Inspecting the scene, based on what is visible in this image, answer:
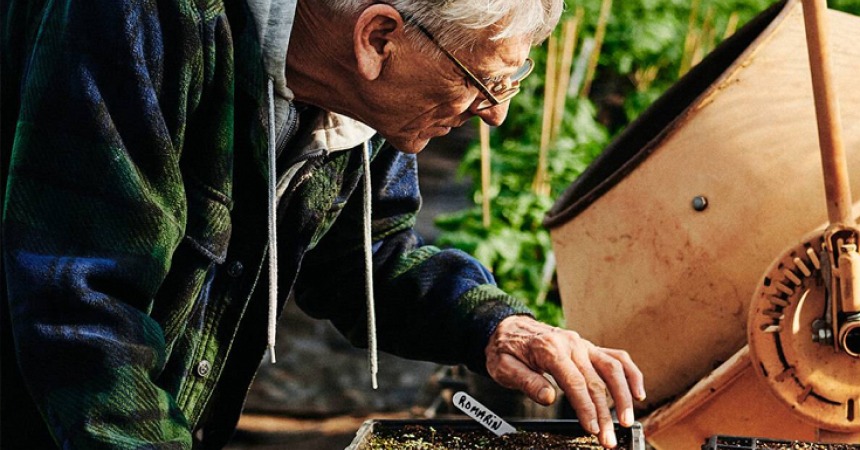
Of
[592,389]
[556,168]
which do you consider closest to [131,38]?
[592,389]

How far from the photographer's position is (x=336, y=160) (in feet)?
5.33

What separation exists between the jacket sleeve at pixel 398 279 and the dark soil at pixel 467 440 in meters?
0.19

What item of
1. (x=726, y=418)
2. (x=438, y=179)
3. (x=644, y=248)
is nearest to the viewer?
(x=726, y=418)

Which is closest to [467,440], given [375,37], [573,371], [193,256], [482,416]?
[482,416]

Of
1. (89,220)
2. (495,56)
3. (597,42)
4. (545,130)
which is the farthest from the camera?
(597,42)

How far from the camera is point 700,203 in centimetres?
184

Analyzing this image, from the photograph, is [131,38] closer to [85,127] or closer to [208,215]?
[85,127]

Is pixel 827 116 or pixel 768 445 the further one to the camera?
pixel 827 116

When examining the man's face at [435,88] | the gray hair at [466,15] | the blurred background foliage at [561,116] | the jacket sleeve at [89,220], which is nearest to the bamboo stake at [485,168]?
the blurred background foliage at [561,116]

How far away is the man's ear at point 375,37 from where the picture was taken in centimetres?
140

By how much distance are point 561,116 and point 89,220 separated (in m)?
3.21

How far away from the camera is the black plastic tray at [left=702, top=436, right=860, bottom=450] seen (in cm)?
138

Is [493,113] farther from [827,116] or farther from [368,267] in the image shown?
[827,116]

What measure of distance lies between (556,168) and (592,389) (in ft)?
8.33
